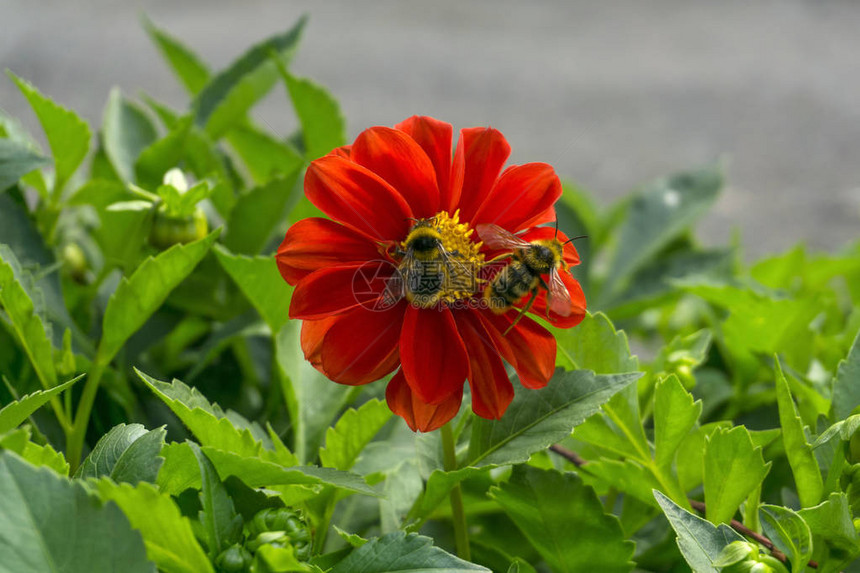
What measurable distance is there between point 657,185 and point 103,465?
19.2 inches

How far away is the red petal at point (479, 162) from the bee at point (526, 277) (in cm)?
2

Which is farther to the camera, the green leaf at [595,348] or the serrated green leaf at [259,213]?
the serrated green leaf at [259,213]

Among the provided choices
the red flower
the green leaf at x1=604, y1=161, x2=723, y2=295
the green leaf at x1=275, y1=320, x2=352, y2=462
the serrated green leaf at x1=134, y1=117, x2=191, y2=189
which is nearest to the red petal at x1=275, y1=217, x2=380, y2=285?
the red flower

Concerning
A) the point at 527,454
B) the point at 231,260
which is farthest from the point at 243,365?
the point at 527,454

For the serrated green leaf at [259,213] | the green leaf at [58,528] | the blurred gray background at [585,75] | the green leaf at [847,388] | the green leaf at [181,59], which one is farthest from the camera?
the blurred gray background at [585,75]

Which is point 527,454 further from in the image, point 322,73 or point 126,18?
point 126,18

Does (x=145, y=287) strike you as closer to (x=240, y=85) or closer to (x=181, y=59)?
(x=240, y=85)

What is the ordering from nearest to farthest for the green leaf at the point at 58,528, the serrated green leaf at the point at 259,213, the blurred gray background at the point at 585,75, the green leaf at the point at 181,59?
1. the green leaf at the point at 58,528
2. the serrated green leaf at the point at 259,213
3. the green leaf at the point at 181,59
4. the blurred gray background at the point at 585,75

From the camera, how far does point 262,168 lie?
61cm

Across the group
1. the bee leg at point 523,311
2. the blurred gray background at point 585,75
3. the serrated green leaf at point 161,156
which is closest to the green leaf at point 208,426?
the bee leg at point 523,311

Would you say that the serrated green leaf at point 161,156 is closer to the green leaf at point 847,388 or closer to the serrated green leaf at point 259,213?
the serrated green leaf at point 259,213

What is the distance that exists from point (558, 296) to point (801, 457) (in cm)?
13

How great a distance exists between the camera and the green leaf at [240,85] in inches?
21.6

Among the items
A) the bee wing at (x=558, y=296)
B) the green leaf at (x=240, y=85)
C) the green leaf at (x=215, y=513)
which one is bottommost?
the green leaf at (x=215, y=513)
